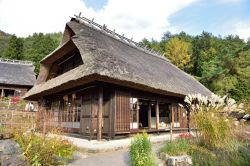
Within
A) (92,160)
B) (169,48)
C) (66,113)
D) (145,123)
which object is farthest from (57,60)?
(169,48)

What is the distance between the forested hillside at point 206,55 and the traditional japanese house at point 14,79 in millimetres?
8207

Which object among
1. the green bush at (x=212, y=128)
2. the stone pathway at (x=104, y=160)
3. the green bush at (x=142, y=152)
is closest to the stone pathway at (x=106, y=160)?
the stone pathway at (x=104, y=160)

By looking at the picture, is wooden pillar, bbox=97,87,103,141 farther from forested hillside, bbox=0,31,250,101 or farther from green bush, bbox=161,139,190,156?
forested hillside, bbox=0,31,250,101

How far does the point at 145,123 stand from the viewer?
18.6 m

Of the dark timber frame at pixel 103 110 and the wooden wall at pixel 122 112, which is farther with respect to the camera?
the wooden wall at pixel 122 112


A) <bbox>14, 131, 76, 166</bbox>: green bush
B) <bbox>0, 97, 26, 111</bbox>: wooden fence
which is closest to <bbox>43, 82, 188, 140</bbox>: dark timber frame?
<bbox>14, 131, 76, 166</bbox>: green bush

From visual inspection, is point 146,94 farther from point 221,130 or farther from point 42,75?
point 42,75

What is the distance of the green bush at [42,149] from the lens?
15.6 ft

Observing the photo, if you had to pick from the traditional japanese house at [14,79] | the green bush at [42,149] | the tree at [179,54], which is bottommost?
the green bush at [42,149]

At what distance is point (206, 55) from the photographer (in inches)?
1481

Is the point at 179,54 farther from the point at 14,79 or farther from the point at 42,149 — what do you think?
the point at 42,149

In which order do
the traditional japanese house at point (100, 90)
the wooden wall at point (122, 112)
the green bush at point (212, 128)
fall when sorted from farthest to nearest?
the wooden wall at point (122, 112), the traditional japanese house at point (100, 90), the green bush at point (212, 128)

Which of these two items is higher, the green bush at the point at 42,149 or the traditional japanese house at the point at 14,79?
the traditional japanese house at the point at 14,79

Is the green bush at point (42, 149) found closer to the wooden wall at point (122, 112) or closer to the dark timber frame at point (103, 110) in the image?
the dark timber frame at point (103, 110)
